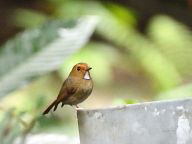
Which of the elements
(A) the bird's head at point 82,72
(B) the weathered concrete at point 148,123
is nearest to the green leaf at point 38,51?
(A) the bird's head at point 82,72

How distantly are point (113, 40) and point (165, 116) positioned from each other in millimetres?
2798

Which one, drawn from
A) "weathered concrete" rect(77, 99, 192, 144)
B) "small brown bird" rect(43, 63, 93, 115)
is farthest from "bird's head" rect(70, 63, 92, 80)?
"weathered concrete" rect(77, 99, 192, 144)

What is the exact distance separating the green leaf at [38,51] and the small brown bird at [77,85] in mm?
71

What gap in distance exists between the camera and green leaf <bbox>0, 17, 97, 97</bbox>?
1461mm

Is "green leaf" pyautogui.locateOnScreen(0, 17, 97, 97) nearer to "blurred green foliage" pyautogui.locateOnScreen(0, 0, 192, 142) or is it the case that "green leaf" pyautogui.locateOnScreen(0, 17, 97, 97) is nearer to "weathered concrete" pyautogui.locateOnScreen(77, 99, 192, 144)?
"weathered concrete" pyautogui.locateOnScreen(77, 99, 192, 144)

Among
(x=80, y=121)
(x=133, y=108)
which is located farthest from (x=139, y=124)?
(x=80, y=121)

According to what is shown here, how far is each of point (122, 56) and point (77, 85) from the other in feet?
8.31

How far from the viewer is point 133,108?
127cm

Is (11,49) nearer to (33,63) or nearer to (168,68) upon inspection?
(33,63)

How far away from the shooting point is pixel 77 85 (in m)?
1.59

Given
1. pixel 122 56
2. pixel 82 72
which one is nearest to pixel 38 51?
pixel 82 72

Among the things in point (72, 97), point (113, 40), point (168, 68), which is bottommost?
point (72, 97)

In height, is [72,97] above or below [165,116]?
above

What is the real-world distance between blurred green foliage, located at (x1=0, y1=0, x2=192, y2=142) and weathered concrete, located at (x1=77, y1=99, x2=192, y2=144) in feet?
6.75
